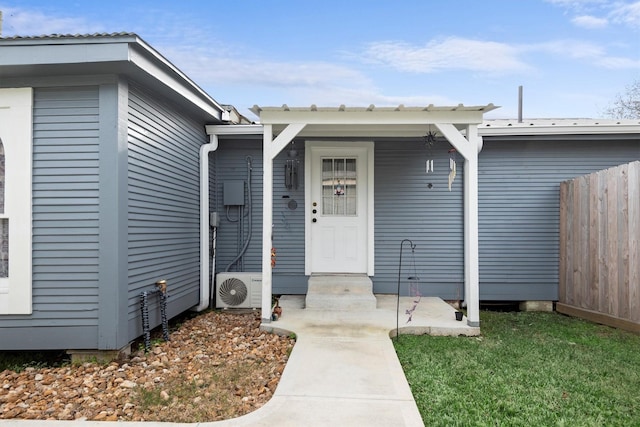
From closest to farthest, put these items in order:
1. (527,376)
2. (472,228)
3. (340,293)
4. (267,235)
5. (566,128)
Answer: (527,376) → (472,228) → (267,235) → (340,293) → (566,128)

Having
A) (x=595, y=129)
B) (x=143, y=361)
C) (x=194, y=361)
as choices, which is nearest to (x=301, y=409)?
(x=194, y=361)

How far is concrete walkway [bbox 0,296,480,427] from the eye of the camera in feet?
7.39

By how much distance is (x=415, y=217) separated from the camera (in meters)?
5.62

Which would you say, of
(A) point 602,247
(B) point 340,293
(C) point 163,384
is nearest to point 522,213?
(A) point 602,247

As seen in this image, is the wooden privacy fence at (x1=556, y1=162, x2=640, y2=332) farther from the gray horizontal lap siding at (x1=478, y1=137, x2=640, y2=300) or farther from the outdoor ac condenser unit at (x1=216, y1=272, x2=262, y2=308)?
the outdoor ac condenser unit at (x1=216, y1=272, x2=262, y2=308)

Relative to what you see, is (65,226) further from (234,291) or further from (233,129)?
(233,129)

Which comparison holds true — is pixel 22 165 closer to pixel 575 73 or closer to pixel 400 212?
pixel 400 212

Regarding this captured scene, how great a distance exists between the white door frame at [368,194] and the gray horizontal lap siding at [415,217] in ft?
0.29

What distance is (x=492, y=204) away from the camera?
18.5 feet

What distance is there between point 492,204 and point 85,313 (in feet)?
17.8

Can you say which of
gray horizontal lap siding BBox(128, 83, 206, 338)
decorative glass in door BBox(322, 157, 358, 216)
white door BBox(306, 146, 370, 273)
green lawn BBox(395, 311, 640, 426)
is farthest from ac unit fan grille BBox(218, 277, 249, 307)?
green lawn BBox(395, 311, 640, 426)

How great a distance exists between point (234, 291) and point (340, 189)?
2196 mm

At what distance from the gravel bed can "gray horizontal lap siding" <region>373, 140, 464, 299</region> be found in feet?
7.83

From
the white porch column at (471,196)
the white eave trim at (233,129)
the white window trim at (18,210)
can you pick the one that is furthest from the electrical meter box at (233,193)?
the white porch column at (471,196)
